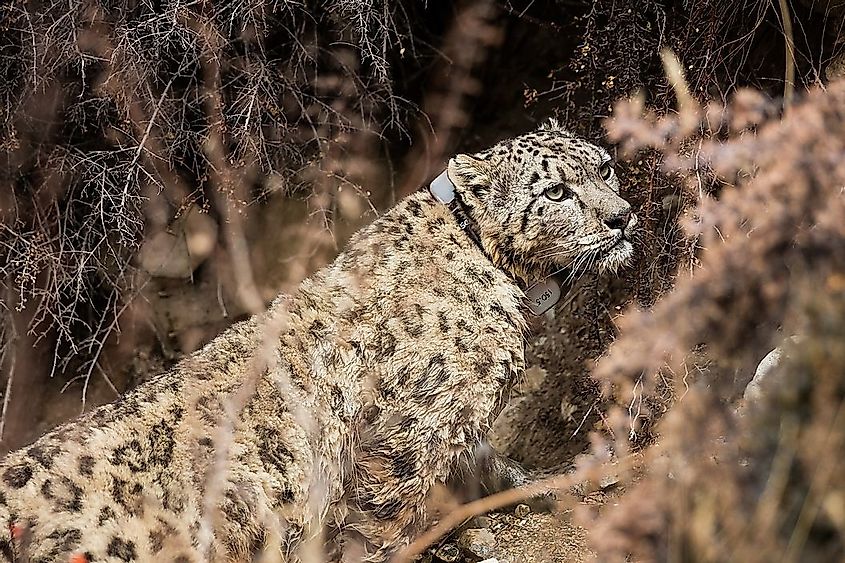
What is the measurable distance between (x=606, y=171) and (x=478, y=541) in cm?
169

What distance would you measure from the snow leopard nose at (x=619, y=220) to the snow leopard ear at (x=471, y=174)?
0.52m

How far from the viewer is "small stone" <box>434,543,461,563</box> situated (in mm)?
4188

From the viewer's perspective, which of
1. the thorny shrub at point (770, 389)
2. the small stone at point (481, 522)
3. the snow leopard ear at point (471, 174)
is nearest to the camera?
the thorny shrub at point (770, 389)

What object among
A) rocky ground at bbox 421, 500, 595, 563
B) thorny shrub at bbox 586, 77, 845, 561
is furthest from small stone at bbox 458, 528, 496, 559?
thorny shrub at bbox 586, 77, 845, 561

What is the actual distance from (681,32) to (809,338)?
3.14m

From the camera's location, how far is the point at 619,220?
12.8ft

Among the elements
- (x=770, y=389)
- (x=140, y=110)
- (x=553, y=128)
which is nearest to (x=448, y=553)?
(x=553, y=128)

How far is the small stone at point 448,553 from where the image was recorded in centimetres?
419

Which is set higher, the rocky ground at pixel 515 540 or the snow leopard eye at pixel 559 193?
the snow leopard eye at pixel 559 193

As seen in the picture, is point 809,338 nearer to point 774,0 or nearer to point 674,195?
point 674,195

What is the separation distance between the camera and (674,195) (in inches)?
171

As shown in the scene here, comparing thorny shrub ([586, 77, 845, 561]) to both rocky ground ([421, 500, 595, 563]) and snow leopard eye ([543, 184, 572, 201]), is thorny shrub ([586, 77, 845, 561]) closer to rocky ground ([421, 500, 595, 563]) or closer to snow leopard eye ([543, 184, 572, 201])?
snow leopard eye ([543, 184, 572, 201])

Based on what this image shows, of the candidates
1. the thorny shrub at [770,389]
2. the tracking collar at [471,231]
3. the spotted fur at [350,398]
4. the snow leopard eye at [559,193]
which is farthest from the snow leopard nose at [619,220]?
the thorny shrub at [770,389]

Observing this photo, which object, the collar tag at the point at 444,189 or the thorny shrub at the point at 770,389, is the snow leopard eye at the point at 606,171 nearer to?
the collar tag at the point at 444,189
